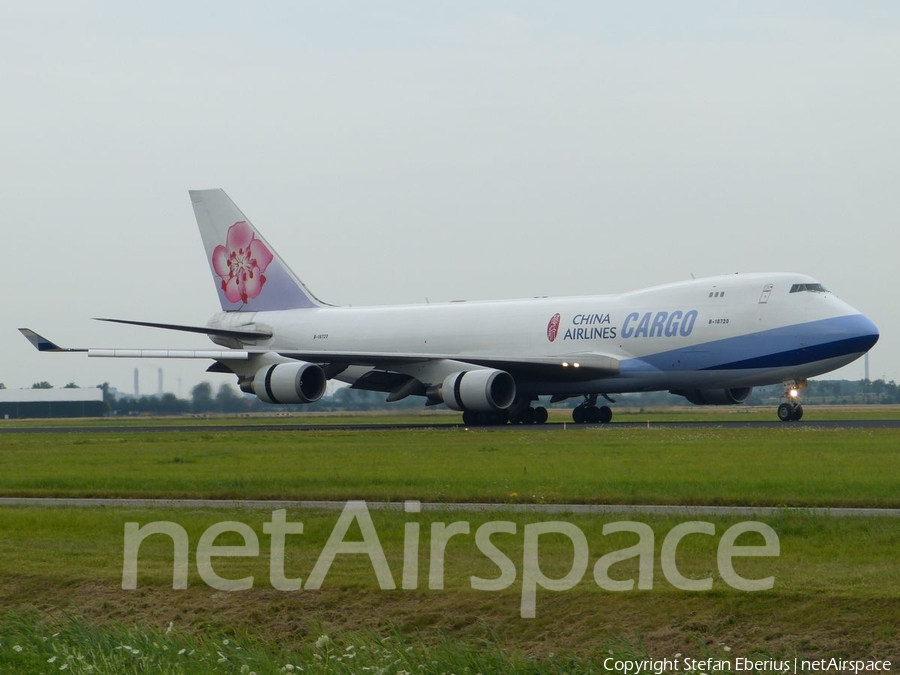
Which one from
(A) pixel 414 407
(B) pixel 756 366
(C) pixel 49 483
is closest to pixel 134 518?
(C) pixel 49 483

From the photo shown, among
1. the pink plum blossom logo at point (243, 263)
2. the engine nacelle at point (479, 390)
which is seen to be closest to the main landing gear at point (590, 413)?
the engine nacelle at point (479, 390)

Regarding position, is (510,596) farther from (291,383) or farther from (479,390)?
(291,383)

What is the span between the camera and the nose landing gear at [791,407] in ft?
135

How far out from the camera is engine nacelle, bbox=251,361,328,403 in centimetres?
4400

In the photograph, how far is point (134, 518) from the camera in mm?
18109

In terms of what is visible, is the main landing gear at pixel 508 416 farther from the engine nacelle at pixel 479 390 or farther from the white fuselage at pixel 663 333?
the white fuselage at pixel 663 333

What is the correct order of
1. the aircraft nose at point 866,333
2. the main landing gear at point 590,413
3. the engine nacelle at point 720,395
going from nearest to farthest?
the aircraft nose at point 866,333
the engine nacelle at point 720,395
the main landing gear at point 590,413

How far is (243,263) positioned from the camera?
2159 inches

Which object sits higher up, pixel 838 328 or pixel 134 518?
pixel 838 328

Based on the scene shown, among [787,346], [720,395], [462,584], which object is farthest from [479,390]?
[462,584]

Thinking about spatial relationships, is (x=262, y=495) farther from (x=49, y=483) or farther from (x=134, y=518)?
(x=49, y=483)

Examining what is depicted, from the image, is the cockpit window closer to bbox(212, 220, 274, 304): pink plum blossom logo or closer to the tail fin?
the tail fin

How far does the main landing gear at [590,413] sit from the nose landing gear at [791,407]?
6724 millimetres

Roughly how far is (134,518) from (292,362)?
29.2 meters
